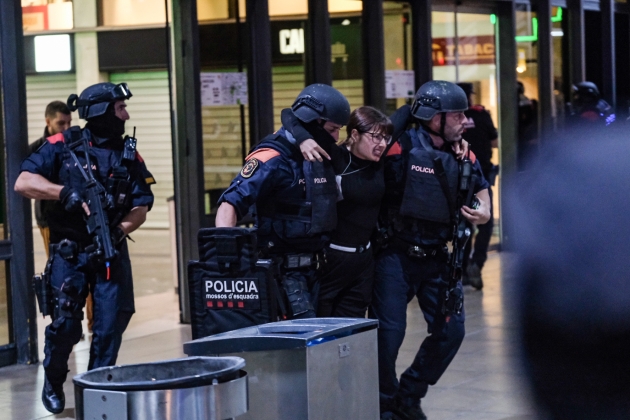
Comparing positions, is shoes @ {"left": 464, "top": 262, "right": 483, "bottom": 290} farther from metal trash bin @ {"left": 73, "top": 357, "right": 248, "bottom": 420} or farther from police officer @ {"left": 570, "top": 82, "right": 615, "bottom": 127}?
metal trash bin @ {"left": 73, "top": 357, "right": 248, "bottom": 420}

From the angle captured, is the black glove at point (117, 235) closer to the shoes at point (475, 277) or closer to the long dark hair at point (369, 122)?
the long dark hair at point (369, 122)

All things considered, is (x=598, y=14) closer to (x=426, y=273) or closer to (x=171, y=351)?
(x=171, y=351)

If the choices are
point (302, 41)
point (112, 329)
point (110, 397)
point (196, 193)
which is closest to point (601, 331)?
point (110, 397)

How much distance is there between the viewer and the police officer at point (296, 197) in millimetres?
5227

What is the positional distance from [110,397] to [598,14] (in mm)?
15279

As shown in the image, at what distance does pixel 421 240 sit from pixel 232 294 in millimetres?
1624

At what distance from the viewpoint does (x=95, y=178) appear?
6.20 m

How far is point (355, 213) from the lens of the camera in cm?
559

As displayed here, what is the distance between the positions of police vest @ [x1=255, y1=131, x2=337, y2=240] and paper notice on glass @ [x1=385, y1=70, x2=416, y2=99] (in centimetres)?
630

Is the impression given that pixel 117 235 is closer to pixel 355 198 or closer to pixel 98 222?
pixel 98 222

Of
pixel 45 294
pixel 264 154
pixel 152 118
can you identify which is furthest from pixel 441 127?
pixel 152 118

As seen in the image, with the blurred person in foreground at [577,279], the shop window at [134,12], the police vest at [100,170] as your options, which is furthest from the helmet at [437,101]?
the shop window at [134,12]

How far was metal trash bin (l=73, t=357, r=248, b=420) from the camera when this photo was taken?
311 cm

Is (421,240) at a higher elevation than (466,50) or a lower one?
lower
